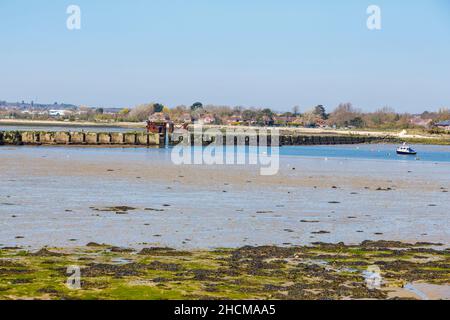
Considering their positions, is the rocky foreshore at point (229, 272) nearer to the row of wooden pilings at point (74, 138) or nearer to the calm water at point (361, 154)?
the calm water at point (361, 154)

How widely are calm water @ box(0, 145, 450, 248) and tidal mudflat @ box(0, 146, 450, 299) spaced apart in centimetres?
7

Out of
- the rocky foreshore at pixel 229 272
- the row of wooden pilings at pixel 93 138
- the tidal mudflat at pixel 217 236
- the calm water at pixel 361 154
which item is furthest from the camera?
the row of wooden pilings at pixel 93 138

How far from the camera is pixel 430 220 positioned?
99.7 feet

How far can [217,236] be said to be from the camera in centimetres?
2464

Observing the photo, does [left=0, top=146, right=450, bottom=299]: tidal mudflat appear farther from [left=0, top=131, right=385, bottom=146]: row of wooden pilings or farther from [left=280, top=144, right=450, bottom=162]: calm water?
[left=0, top=131, right=385, bottom=146]: row of wooden pilings

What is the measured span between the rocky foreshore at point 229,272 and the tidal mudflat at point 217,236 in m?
0.03

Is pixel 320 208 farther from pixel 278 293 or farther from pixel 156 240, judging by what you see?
pixel 278 293

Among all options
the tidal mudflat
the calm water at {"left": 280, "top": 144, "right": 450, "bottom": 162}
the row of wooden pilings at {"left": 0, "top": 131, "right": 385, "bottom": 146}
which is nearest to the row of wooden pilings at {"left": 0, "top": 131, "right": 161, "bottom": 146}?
the row of wooden pilings at {"left": 0, "top": 131, "right": 385, "bottom": 146}

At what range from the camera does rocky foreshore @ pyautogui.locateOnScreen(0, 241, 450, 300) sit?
16719 mm

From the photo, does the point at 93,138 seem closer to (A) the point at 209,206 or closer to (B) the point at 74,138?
(B) the point at 74,138

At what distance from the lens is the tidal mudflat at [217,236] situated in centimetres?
1748

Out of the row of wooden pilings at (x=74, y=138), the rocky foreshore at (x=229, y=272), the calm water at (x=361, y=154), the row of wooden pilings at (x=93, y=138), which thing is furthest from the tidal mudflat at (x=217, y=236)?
the row of wooden pilings at (x=93, y=138)

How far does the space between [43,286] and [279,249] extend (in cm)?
760
